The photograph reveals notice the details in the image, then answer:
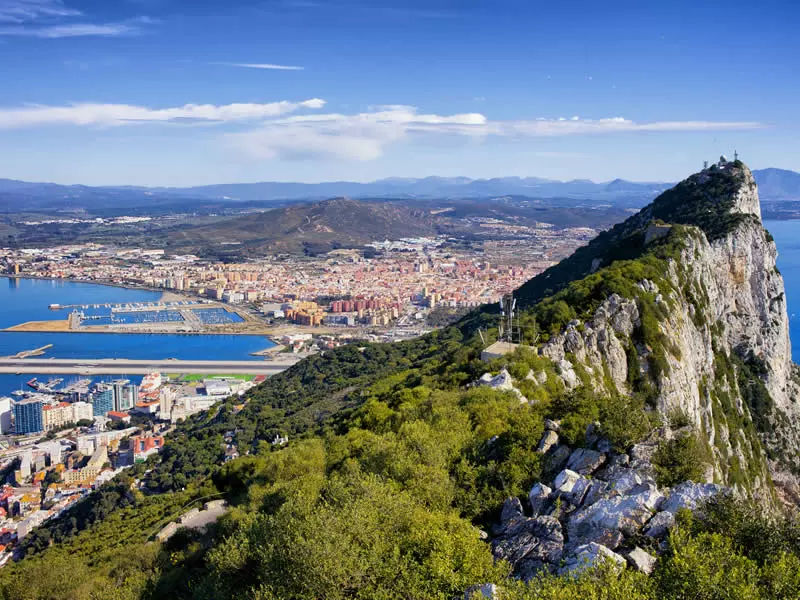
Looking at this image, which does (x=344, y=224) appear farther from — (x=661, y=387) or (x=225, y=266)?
(x=661, y=387)

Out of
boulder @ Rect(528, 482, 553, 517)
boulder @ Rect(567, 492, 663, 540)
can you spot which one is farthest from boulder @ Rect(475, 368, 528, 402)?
boulder @ Rect(567, 492, 663, 540)

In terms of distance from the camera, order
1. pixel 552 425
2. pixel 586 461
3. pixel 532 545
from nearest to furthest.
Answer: pixel 532 545
pixel 586 461
pixel 552 425

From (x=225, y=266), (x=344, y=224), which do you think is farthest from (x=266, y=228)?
(x=225, y=266)

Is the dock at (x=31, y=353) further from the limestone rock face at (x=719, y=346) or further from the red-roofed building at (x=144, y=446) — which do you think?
the limestone rock face at (x=719, y=346)

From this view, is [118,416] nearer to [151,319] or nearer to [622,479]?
[151,319]

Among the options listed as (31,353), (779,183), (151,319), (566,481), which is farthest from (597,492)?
(779,183)

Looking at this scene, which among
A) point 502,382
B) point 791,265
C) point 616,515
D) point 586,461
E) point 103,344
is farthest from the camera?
point 791,265
